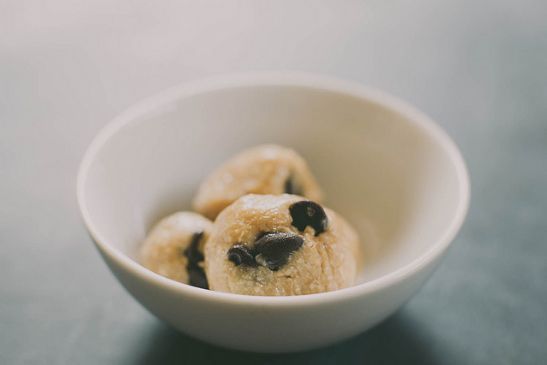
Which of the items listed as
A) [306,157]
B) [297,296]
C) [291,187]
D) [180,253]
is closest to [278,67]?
[306,157]

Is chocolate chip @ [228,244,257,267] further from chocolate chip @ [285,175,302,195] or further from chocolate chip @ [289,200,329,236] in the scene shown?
chocolate chip @ [285,175,302,195]

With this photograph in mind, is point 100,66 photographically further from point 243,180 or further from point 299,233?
point 299,233

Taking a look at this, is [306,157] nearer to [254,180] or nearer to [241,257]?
[254,180]

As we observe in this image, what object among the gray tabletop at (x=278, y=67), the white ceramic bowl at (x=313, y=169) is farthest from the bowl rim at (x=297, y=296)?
the gray tabletop at (x=278, y=67)

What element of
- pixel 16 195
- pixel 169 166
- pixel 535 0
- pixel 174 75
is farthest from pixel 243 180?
pixel 535 0

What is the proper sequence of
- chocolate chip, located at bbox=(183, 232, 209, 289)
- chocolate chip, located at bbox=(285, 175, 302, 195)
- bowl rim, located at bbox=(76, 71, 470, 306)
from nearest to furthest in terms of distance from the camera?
1. bowl rim, located at bbox=(76, 71, 470, 306)
2. chocolate chip, located at bbox=(183, 232, 209, 289)
3. chocolate chip, located at bbox=(285, 175, 302, 195)

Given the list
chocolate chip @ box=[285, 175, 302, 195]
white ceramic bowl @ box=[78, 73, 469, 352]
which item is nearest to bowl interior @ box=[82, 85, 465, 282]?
white ceramic bowl @ box=[78, 73, 469, 352]

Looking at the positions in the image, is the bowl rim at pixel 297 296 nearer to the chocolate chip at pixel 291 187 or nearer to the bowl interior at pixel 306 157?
the bowl interior at pixel 306 157
